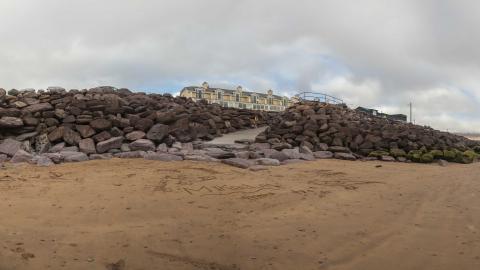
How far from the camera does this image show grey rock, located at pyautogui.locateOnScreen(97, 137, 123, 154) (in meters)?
13.6

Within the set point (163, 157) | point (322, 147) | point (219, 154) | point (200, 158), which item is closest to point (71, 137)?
point (163, 157)

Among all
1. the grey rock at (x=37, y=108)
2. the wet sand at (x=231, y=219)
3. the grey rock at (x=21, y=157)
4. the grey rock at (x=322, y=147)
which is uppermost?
the grey rock at (x=37, y=108)

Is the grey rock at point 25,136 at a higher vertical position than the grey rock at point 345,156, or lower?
higher

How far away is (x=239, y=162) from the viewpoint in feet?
40.0

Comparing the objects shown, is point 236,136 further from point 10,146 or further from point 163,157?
point 10,146

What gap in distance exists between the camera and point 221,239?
6.68m

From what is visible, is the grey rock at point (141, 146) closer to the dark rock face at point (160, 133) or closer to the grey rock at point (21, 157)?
the dark rock face at point (160, 133)

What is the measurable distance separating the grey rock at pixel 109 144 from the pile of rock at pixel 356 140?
439cm

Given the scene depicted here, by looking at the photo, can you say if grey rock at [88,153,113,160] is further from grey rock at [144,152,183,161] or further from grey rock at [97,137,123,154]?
grey rock at [144,152,183,161]

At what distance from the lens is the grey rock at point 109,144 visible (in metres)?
13.6

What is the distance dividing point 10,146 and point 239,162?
19.7 feet

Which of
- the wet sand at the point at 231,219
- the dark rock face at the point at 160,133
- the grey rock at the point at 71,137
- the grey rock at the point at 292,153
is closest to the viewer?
the wet sand at the point at 231,219

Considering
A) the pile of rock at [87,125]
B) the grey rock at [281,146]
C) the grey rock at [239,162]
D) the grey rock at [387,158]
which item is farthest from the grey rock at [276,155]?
the grey rock at [387,158]

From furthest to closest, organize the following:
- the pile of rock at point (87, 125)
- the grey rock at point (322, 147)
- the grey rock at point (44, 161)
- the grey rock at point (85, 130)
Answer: the grey rock at point (322, 147) → the grey rock at point (85, 130) → the pile of rock at point (87, 125) → the grey rock at point (44, 161)
